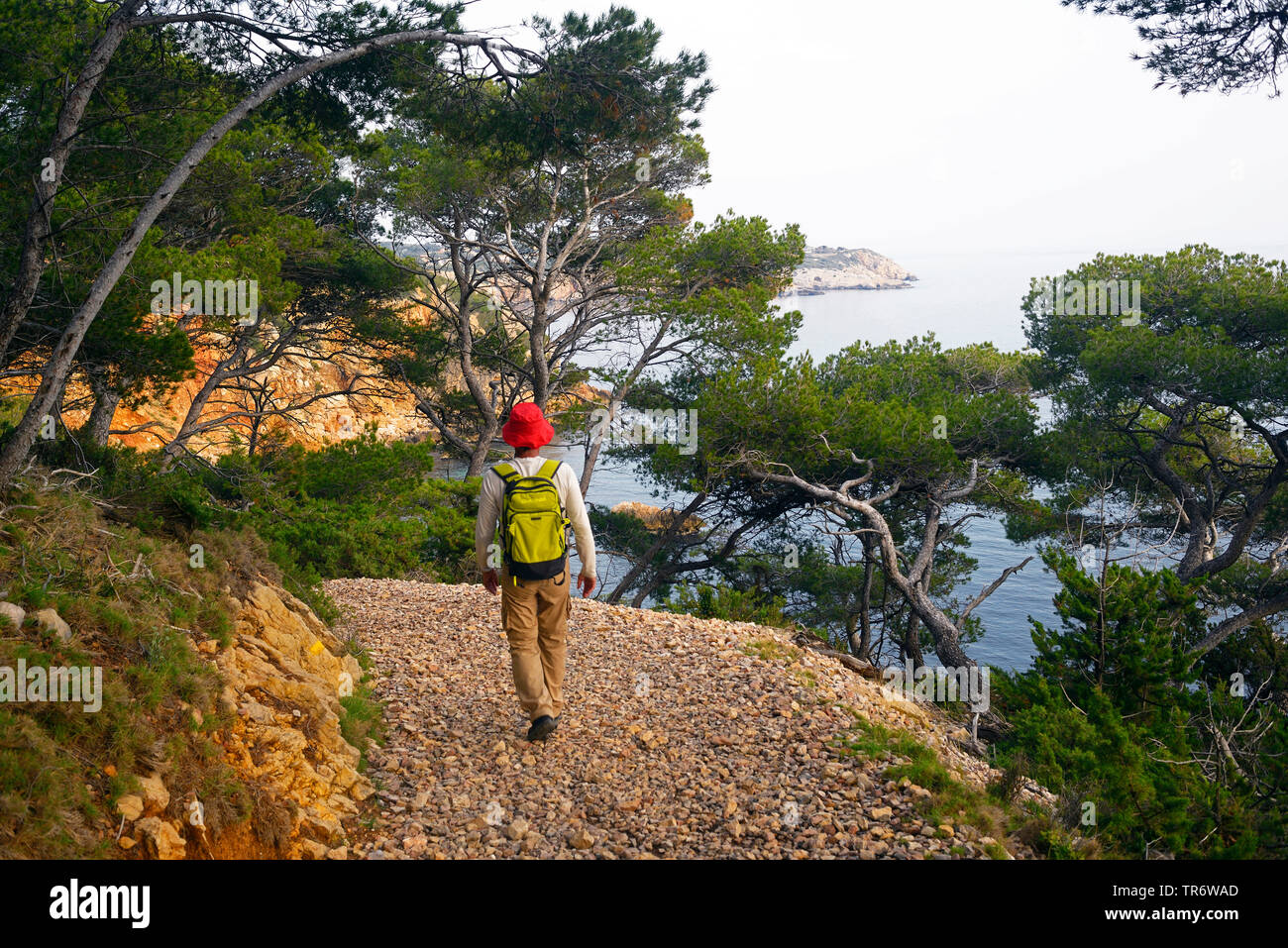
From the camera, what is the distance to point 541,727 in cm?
538

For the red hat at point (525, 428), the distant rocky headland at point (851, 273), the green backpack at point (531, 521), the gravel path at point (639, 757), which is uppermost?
the distant rocky headland at point (851, 273)

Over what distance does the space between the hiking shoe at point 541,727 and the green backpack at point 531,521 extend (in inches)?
42.3

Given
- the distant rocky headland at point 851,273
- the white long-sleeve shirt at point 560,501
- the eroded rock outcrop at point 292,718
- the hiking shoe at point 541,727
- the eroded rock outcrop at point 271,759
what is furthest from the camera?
the distant rocky headland at point 851,273

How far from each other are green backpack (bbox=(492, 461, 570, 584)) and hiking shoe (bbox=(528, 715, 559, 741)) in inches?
42.3

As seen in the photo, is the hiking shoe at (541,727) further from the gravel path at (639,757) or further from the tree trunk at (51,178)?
the tree trunk at (51,178)

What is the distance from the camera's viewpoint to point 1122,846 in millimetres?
5098

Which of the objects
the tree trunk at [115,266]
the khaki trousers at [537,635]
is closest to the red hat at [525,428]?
the khaki trousers at [537,635]

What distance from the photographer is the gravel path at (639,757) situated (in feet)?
14.3

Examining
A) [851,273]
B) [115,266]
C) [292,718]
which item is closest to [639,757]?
[292,718]

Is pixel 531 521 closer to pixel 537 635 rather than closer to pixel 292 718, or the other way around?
pixel 537 635

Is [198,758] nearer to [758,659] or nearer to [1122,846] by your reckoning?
[758,659]

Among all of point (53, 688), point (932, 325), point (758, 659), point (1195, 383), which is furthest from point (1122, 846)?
point (932, 325)

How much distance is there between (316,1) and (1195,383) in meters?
15.4

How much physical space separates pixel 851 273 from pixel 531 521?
5500 inches
